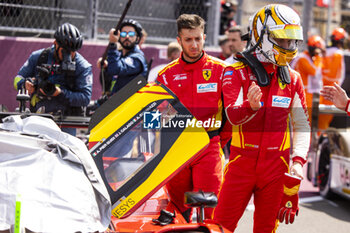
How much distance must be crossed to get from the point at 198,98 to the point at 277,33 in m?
1.09

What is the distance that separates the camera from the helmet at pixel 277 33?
3.94 meters

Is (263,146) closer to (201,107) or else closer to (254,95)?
(254,95)

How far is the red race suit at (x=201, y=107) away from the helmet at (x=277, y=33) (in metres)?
0.85

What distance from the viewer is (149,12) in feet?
33.0

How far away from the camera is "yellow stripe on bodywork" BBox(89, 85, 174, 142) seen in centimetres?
330

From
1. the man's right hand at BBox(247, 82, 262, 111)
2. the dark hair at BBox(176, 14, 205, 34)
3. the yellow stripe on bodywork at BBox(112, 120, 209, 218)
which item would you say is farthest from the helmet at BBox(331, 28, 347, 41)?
the yellow stripe on bodywork at BBox(112, 120, 209, 218)

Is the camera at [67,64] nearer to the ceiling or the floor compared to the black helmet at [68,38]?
nearer to the floor

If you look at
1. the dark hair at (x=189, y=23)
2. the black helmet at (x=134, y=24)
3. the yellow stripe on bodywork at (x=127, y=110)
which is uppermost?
the black helmet at (x=134, y=24)

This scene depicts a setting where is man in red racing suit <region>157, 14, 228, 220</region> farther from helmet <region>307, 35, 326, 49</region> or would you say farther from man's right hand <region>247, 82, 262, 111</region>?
helmet <region>307, 35, 326, 49</region>

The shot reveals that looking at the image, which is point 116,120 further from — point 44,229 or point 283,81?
point 283,81

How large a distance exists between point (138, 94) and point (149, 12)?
6.88 m

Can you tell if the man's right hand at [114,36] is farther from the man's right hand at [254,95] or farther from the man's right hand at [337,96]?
the man's right hand at [254,95]

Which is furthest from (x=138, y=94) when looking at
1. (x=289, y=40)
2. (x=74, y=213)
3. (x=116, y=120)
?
(x=289, y=40)

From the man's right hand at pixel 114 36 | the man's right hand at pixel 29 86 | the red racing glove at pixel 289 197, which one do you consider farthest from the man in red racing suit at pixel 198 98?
the man's right hand at pixel 114 36
